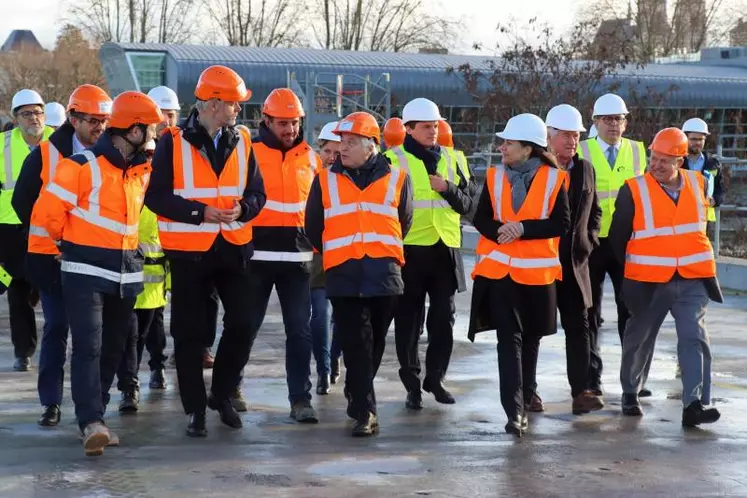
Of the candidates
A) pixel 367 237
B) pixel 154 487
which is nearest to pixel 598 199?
pixel 367 237

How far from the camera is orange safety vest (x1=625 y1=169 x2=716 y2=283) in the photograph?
869 centimetres

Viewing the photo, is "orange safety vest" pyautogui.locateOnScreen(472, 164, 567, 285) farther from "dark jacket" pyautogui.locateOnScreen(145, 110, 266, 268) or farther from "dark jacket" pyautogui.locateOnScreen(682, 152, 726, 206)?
"dark jacket" pyautogui.locateOnScreen(682, 152, 726, 206)

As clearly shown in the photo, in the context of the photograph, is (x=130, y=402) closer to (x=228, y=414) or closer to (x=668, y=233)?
(x=228, y=414)

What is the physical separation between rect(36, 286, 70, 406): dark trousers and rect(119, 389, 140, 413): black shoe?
1.65 feet

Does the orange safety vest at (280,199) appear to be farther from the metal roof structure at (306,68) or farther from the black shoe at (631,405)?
the metal roof structure at (306,68)

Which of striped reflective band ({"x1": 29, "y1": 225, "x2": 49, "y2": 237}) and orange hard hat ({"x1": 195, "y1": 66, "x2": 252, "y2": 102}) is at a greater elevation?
orange hard hat ({"x1": 195, "y1": 66, "x2": 252, "y2": 102})

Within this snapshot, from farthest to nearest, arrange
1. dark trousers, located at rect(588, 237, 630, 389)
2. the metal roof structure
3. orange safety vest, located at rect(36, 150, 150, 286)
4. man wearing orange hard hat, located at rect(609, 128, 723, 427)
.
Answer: the metal roof structure
dark trousers, located at rect(588, 237, 630, 389)
man wearing orange hard hat, located at rect(609, 128, 723, 427)
orange safety vest, located at rect(36, 150, 150, 286)

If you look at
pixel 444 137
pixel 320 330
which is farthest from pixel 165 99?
pixel 320 330

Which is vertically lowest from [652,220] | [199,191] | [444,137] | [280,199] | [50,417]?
[50,417]

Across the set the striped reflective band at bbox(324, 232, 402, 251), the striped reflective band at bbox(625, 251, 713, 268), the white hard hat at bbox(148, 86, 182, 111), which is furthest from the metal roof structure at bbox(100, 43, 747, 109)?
the striped reflective band at bbox(324, 232, 402, 251)

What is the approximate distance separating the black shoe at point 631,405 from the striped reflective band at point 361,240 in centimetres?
182

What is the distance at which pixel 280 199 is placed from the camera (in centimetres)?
861

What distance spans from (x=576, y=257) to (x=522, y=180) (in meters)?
0.85

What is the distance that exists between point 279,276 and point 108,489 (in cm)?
219
